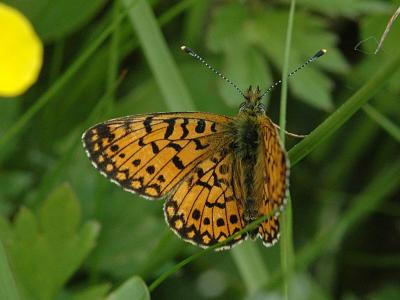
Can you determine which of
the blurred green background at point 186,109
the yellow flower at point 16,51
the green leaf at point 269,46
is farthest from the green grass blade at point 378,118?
the yellow flower at point 16,51

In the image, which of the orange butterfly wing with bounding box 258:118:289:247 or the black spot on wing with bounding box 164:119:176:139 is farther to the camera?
the black spot on wing with bounding box 164:119:176:139

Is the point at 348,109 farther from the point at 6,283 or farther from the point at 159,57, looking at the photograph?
the point at 159,57

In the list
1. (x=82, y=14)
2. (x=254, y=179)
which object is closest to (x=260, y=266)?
(x=254, y=179)

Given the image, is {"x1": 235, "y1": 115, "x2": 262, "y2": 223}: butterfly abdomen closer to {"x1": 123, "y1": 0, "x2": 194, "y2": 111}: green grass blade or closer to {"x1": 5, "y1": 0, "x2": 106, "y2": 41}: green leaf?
{"x1": 123, "y1": 0, "x2": 194, "y2": 111}: green grass blade

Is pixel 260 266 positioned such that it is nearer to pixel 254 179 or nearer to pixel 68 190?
pixel 254 179

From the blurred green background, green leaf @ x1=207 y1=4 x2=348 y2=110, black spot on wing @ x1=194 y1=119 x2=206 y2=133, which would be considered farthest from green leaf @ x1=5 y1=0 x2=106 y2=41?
black spot on wing @ x1=194 y1=119 x2=206 y2=133

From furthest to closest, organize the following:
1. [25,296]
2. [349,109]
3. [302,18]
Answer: [302,18]
[25,296]
[349,109]

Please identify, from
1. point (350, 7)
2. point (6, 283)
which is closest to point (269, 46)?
point (350, 7)
